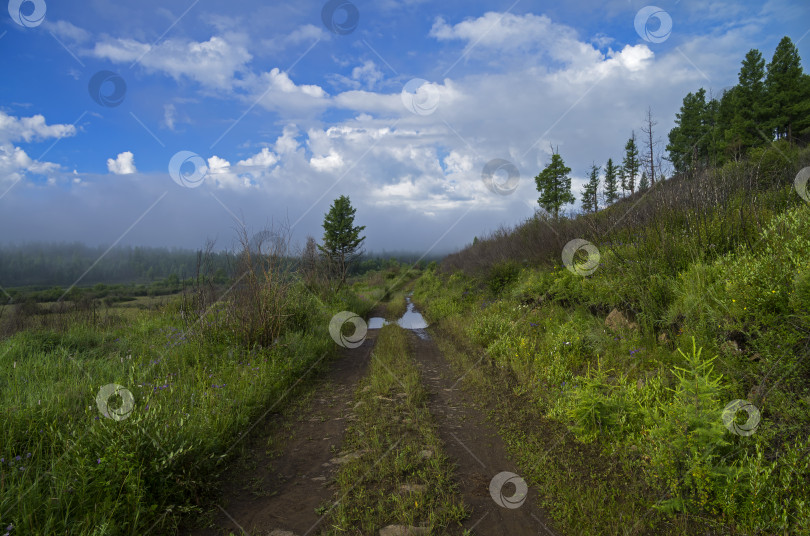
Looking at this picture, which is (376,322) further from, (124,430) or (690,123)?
(690,123)

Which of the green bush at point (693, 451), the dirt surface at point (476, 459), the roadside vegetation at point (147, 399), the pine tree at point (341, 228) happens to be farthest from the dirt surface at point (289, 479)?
the pine tree at point (341, 228)

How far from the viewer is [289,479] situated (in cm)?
346

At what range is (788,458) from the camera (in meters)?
2.45

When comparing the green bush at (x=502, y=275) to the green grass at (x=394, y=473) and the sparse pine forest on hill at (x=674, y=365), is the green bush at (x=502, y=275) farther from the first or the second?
the green grass at (x=394, y=473)

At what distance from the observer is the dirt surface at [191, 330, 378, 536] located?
281 cm

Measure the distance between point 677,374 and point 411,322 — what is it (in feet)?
38.4

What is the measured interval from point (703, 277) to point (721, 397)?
224 centimetres

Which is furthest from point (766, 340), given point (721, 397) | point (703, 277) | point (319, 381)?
→ point (319, 381)

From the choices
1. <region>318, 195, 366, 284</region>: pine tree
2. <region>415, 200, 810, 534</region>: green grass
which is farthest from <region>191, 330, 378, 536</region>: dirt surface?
<region>318, 195, 366, 284</region>: pine tree

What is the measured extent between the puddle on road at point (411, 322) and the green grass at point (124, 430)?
604cm

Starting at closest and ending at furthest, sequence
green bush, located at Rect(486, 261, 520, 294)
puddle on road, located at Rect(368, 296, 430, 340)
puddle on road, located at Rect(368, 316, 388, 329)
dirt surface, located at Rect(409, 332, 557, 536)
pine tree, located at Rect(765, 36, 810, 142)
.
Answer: dirt surface, located at Rect(409, 332, 557, 536)
puddle on road, located at Rect(368, 296, 430, 340)
green bush, located at Rect(486, 261, 520, 294)
puddle on road, located at Rect(368, 316, 388, 329)
pine tree, located at Rect(765, 36, 810, 142)

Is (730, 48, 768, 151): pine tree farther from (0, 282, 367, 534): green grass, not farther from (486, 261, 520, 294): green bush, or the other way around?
(0, 282, 367, 534): green grass

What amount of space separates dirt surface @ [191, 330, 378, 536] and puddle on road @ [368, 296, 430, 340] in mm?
6262

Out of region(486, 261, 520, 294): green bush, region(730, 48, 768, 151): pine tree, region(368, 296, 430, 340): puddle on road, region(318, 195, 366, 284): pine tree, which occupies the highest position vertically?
region(730, 48, 768, 151): pine tree
